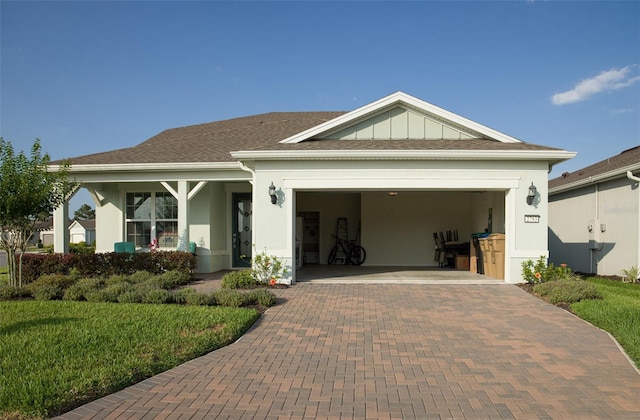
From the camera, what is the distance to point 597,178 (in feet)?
43.5

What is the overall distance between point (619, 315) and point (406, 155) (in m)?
5.49

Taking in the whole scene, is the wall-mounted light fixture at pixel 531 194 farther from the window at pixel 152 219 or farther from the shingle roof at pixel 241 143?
the window at pixel 152 219

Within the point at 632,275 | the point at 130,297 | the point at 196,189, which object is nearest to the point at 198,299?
the point at 130,297

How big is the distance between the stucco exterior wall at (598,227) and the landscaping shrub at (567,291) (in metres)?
4.51

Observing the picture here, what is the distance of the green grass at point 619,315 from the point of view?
18.6 ft

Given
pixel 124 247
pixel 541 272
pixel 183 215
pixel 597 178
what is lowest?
pixel 541 272

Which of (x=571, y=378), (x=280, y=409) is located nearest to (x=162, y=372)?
(x=280, y=409)

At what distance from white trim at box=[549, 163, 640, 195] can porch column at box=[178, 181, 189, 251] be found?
12.9 meters

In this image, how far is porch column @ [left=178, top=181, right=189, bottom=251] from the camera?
1216 cm

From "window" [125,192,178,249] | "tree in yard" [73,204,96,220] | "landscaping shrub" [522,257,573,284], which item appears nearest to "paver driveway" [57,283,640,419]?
"landscaping shrub" [522,257,573,284]

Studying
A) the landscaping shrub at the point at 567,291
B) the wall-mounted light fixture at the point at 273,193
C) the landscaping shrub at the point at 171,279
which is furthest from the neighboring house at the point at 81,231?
the landscaping shrub at the point at 567,291

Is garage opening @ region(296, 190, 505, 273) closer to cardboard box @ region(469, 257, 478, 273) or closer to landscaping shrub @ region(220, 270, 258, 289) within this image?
cardboard box @ region(469, 257, 478, 273)

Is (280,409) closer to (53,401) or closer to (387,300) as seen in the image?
(53,401)

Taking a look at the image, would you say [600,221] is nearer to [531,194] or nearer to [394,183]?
[531,194]
